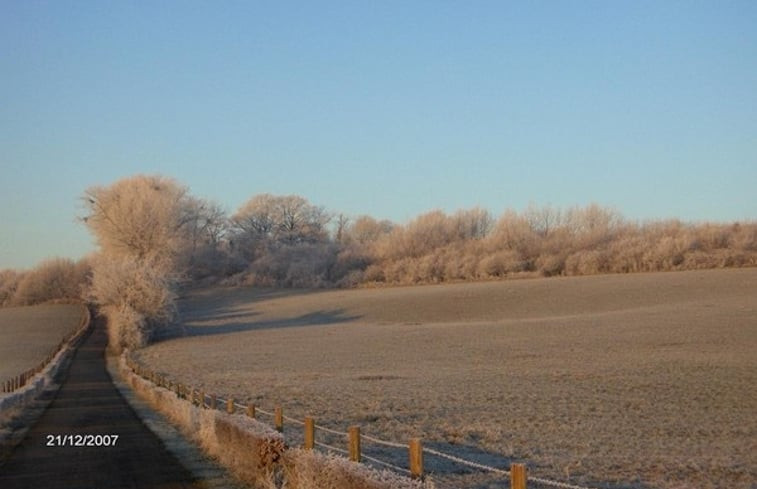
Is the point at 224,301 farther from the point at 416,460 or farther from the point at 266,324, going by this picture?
the point at 416,460

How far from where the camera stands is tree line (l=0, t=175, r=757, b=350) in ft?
247

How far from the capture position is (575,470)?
14.5 m

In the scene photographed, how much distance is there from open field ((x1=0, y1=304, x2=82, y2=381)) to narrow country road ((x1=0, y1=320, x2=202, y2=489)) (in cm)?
2320

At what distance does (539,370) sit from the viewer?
34281 mm

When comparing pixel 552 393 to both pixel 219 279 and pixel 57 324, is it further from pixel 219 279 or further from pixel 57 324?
pixel 219 279

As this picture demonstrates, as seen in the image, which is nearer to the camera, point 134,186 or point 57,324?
point 57,324

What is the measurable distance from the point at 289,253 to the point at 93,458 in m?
111

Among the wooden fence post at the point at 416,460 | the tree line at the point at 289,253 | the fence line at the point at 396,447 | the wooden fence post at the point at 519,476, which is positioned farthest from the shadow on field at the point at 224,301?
the wooden fence post at the point at 519,476

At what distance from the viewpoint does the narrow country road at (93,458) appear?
46.1 feet

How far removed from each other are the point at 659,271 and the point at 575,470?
3328 inches

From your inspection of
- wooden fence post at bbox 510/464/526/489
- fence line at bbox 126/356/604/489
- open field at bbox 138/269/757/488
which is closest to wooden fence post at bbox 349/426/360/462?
fence line at bbox 126/356/604/489

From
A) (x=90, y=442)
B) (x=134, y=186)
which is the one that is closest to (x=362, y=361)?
(x=90, y=442)

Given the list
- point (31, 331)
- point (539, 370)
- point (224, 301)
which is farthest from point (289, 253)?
point (539, 370)

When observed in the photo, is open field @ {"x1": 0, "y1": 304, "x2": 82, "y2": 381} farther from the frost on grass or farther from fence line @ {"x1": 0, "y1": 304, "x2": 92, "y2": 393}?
the frost on grass
